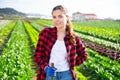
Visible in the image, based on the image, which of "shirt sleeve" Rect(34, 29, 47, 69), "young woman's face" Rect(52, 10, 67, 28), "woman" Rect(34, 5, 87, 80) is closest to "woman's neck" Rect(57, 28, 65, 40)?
"woman" Rect(34, 5, 87, 80)

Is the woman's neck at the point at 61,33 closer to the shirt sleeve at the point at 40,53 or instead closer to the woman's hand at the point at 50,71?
the shirt sleeve at the point at 40,53

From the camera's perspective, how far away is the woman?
4.03 m

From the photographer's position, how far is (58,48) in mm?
4070

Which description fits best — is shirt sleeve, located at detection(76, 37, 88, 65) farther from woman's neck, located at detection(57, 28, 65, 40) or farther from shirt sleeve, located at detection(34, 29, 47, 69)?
shirt sleeve, located at detection(34, 29, 47, 69)

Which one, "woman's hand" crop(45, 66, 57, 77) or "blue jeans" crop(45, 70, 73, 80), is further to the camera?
"blue jeans" crop(45, 70, 73, 80)


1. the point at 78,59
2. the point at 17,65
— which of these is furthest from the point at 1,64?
the point at 78,59

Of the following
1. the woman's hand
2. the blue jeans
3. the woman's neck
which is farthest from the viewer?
the woman's neck

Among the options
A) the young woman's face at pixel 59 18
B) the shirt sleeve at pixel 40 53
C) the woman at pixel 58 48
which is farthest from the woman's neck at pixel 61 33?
the shirt sleeve at pixel 40 53

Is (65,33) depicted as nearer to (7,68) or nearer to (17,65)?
(7,68)

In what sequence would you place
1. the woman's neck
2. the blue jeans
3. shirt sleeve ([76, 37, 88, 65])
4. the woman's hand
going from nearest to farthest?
the woman's hand
the blue jeans
the woman's neck
shirt sleeve ([76, 37, 88, 65])

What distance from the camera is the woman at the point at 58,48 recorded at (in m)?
4.03

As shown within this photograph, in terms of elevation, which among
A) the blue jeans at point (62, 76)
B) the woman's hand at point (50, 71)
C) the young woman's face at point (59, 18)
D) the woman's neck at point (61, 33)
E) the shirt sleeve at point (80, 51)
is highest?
the young woman's face at point (59, 18)

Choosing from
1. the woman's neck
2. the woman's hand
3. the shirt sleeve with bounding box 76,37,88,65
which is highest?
the woman's neck

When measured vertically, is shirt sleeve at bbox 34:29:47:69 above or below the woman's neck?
below
